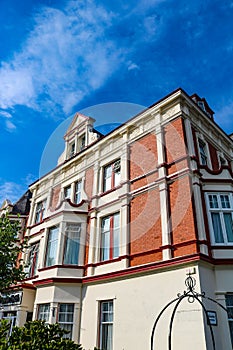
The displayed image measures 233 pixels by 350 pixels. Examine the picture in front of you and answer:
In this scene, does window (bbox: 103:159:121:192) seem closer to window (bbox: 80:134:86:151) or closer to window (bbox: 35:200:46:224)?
window (bbox: 80:134:86:151)

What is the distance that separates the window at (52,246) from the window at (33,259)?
245 cm

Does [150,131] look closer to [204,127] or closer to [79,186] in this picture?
[204,127]

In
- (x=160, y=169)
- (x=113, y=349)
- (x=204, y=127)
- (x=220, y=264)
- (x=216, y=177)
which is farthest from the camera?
(x=204, y=127)

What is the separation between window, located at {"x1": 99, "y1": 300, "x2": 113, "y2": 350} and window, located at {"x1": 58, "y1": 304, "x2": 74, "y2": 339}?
155 centimetres

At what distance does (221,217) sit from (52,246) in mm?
8647

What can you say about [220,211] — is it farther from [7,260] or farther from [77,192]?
[7,260]

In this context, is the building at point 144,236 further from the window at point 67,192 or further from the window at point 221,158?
the window at point 67,192

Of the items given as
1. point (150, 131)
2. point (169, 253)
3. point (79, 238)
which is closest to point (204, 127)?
point (150, 131)

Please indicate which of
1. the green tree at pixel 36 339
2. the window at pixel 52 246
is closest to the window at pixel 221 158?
the window at pixel 52 246

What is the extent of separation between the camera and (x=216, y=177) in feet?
37.8

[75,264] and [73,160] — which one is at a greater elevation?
[73,160]

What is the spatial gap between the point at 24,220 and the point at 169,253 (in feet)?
47.9

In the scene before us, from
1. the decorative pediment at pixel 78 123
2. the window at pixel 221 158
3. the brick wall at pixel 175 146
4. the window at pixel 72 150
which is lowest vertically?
the brick wall at pixel 175 146

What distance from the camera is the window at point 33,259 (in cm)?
1676
